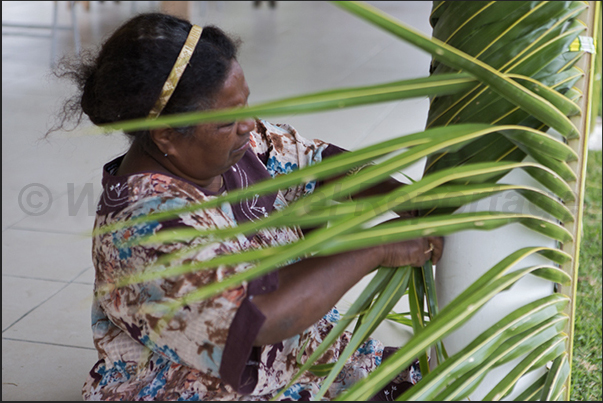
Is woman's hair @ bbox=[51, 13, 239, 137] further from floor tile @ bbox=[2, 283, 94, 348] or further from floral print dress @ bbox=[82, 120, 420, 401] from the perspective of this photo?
floor tile @ bbox=[2, 283, 94, 348]

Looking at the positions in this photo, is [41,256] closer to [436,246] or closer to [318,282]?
[318,282]

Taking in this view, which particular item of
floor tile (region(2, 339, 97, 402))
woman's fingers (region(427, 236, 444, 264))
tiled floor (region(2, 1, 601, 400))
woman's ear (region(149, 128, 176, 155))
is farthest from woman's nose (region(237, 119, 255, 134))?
floor tile (region(2, 339, 97, 402))

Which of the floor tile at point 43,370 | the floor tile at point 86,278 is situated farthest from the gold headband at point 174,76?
the floor tile at point 86,278

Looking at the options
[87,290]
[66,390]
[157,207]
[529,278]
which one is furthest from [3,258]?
[529,278]

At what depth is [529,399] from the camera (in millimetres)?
836

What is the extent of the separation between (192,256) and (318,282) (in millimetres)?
191

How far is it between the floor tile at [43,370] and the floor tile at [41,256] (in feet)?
1.58

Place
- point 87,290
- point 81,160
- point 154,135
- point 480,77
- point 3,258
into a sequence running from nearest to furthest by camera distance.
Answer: point 480,77, point 154,135, point 87,290, point 3,258, point 81,160

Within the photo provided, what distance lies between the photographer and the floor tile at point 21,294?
7.79ft

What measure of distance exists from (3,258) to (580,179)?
2487 millimetres

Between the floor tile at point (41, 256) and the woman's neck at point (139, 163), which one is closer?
the woman's neck at point (139, 163)

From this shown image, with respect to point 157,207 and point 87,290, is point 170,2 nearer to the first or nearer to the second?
point 87,290

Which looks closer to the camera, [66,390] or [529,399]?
[529,399]

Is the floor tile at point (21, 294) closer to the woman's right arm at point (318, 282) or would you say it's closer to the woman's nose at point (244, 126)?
the woman's nose at point (244, 126)
